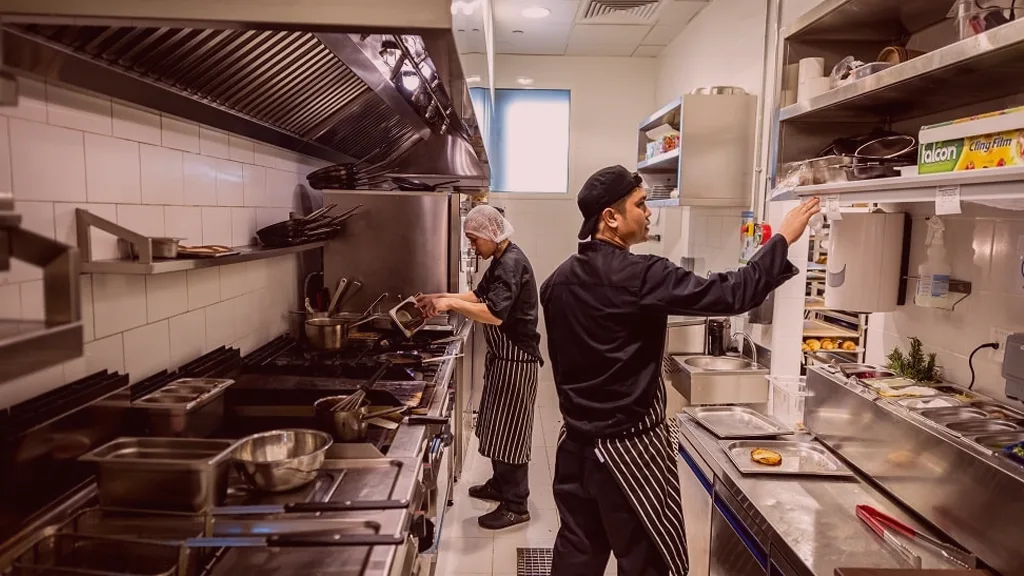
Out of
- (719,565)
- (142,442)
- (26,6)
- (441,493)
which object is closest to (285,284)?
(441,493)

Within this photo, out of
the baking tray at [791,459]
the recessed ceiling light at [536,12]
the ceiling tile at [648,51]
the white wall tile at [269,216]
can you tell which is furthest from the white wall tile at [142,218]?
the ceiling tile at [648,51]

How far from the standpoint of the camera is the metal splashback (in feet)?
12.0

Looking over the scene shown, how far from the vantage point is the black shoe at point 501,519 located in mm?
3463

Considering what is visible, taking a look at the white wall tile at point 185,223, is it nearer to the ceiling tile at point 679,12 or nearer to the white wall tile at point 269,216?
the white wall tile at point 269,216

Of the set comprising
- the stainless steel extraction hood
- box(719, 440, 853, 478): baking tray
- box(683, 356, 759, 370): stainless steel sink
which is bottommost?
box(719, 440, 853, 478): baking tray

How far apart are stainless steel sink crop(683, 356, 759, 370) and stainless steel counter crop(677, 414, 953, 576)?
1.35 m

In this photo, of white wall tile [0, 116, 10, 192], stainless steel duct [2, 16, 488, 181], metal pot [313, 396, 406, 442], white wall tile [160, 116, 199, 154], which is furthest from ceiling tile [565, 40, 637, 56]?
white wall tile [0, 116, 10, 192]

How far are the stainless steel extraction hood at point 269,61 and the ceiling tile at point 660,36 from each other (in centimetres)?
215

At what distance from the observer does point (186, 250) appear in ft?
6.25

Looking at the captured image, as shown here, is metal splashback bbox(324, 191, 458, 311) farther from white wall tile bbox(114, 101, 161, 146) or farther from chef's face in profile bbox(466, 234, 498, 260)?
white wall tile bbox(114, 101, 161, 146)

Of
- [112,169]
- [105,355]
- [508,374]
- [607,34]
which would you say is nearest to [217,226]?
[112,169]

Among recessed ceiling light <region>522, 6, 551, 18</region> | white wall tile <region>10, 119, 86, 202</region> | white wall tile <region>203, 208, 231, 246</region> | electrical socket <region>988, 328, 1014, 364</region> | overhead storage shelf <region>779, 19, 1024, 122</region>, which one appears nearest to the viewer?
white wall tile <region>10, 119, 86, 202</region>

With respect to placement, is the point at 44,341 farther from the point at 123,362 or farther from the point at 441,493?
the point at 441,493

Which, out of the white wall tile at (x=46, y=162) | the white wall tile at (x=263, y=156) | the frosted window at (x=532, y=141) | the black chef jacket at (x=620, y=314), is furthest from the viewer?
the frosted window at (x=532, y=141)
